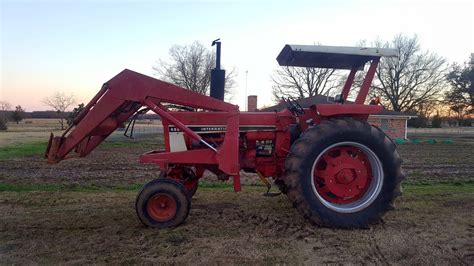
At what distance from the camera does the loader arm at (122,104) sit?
5.30 m

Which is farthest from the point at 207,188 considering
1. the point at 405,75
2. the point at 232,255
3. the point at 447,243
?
the point at 405,75

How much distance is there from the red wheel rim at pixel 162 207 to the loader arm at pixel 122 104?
2.98ft

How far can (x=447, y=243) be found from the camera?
15.2 ft

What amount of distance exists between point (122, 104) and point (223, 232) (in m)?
2.18

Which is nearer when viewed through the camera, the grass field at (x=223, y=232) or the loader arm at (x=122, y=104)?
the grass field at (x=223, y=232)

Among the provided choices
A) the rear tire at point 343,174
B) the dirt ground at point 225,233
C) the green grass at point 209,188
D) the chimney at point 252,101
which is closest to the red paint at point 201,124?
the rear tire at point 343,174

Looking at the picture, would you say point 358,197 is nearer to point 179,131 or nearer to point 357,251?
point 357,251

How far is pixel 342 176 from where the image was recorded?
5402mm

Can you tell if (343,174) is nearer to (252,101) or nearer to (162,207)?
(162,207)

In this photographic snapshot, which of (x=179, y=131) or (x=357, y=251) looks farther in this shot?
(x=179, y=131)

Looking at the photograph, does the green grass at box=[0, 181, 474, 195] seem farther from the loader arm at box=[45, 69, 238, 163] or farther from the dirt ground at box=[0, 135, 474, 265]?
the loader arm at box=[45, 69, 238, 163]

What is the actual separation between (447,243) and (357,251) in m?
1.17

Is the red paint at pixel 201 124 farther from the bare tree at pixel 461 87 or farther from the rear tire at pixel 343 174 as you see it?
the bare tree at pixel 461 87

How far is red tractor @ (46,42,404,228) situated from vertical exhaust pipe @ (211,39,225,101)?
21mm
